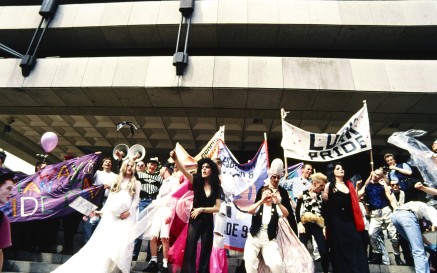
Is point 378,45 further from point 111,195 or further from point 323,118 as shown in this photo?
point 111,195

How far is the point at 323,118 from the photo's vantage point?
11070 millimetres

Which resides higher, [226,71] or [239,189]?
[226,71]

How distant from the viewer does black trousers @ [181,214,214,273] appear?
3531 mm

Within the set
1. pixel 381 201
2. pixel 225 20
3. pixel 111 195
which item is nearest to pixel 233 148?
pixel 225 20

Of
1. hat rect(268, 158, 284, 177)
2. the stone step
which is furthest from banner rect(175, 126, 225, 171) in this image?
hat rect(268, 158, 284, 177)

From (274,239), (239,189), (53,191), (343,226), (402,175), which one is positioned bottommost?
(274,239)

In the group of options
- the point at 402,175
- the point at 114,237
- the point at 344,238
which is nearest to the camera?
the point at 344,238

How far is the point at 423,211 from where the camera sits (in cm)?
461

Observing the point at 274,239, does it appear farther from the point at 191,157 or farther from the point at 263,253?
the point at 191,157

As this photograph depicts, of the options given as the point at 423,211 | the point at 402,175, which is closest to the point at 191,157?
the point at 423,211

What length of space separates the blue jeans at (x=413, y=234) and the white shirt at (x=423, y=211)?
8cm

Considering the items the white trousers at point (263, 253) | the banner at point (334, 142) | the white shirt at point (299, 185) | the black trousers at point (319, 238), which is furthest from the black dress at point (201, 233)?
the banner at point (334, 142)

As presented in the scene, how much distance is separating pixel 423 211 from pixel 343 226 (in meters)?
1.70

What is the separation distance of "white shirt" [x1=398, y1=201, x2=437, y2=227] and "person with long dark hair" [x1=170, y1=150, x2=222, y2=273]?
3.49 metres
